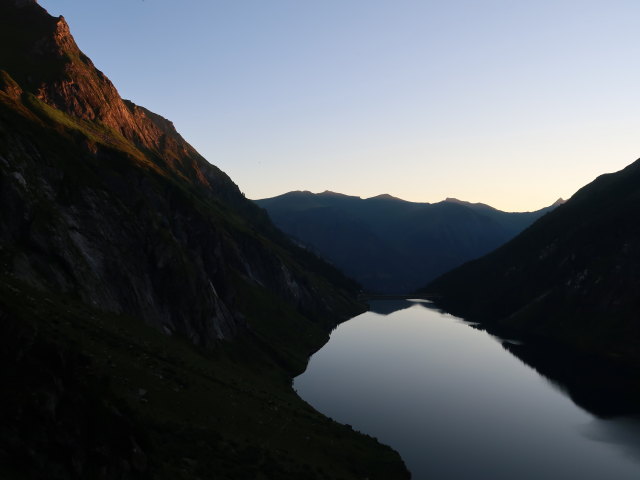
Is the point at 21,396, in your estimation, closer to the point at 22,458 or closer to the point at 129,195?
the point at 22,458

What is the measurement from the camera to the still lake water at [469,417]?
221ft

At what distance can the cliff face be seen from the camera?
67688 mm

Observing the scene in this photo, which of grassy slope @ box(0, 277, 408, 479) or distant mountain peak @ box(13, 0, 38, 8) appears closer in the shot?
grassy slope @ box(0, 277, 408, 479)

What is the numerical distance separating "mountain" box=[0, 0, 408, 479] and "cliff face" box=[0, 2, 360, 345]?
0.33 m

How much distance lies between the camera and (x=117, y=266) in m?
82.1

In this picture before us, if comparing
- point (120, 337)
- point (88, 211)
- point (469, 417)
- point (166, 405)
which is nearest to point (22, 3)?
point (88, 211)

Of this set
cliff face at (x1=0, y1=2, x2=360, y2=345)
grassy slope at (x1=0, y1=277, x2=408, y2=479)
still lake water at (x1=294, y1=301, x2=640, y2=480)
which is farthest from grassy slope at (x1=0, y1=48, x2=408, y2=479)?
still lake water at (x1=294, y1=301, x2=640, y2=480)

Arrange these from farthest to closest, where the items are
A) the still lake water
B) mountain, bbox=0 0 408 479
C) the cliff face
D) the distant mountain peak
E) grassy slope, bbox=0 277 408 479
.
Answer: the distant mountain peak < the cliff face < the still lake water < grassy slope, bbox=0 277 408 479 < mountain, bbox=0 0 408 479

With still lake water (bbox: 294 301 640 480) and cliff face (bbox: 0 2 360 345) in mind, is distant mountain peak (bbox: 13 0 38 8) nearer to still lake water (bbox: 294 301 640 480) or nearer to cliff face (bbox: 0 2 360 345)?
cliff face (bbox: 0 2 360 345)

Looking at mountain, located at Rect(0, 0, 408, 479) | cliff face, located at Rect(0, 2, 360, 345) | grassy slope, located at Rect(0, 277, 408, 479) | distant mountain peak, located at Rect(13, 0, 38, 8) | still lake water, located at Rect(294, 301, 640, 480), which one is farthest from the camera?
distant mountain peak, located at Rect(13, 0, 38, 8)

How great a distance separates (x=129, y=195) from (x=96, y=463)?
3639 inches

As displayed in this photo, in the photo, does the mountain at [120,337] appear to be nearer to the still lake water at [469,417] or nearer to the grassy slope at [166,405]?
the grassy slope at [166,405]

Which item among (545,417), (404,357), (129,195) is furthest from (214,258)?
(545,417)

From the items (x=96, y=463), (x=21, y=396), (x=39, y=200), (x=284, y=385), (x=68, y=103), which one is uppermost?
(x=68, y=103)
